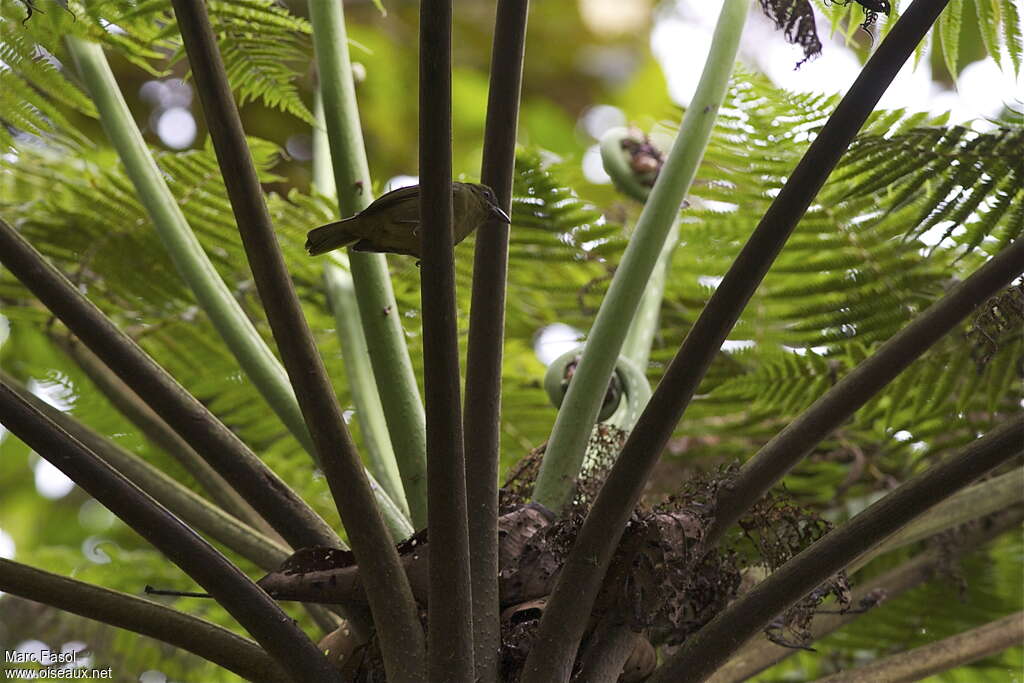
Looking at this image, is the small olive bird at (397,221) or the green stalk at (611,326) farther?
the green stalk at (611,326)

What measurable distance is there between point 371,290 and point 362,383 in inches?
8.3

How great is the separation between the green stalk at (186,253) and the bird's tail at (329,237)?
28cm

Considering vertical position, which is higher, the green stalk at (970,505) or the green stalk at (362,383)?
the green stalk at (362,383)

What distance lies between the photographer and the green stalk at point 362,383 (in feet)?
4.09

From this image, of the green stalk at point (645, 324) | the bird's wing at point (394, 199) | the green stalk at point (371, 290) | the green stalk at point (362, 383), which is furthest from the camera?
the green stalk at point (645, 324)

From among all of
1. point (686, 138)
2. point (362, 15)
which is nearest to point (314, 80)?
point (686, 138)

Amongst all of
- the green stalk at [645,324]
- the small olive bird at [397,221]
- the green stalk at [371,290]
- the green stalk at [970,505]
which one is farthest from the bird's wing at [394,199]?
the green stalk at [970,505]

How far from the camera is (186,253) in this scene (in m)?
1.21

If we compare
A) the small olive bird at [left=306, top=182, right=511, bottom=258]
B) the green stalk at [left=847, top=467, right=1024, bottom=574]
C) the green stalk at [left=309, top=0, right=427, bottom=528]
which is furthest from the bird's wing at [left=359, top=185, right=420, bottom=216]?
the green stalk at [left=847, top=467, right=1024, bottom=574]

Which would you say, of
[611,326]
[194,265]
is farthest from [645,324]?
[194,265]

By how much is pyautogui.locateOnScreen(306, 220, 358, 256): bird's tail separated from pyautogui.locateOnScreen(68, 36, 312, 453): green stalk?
28cm

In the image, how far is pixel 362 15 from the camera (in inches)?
150

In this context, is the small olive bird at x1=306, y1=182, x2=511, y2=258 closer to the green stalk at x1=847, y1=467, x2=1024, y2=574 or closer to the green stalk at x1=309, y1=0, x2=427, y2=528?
the green stalk at x1=309, y1=0, x2=427, y2=528

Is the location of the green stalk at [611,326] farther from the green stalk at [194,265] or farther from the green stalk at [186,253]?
the green stalk at [186,253]
